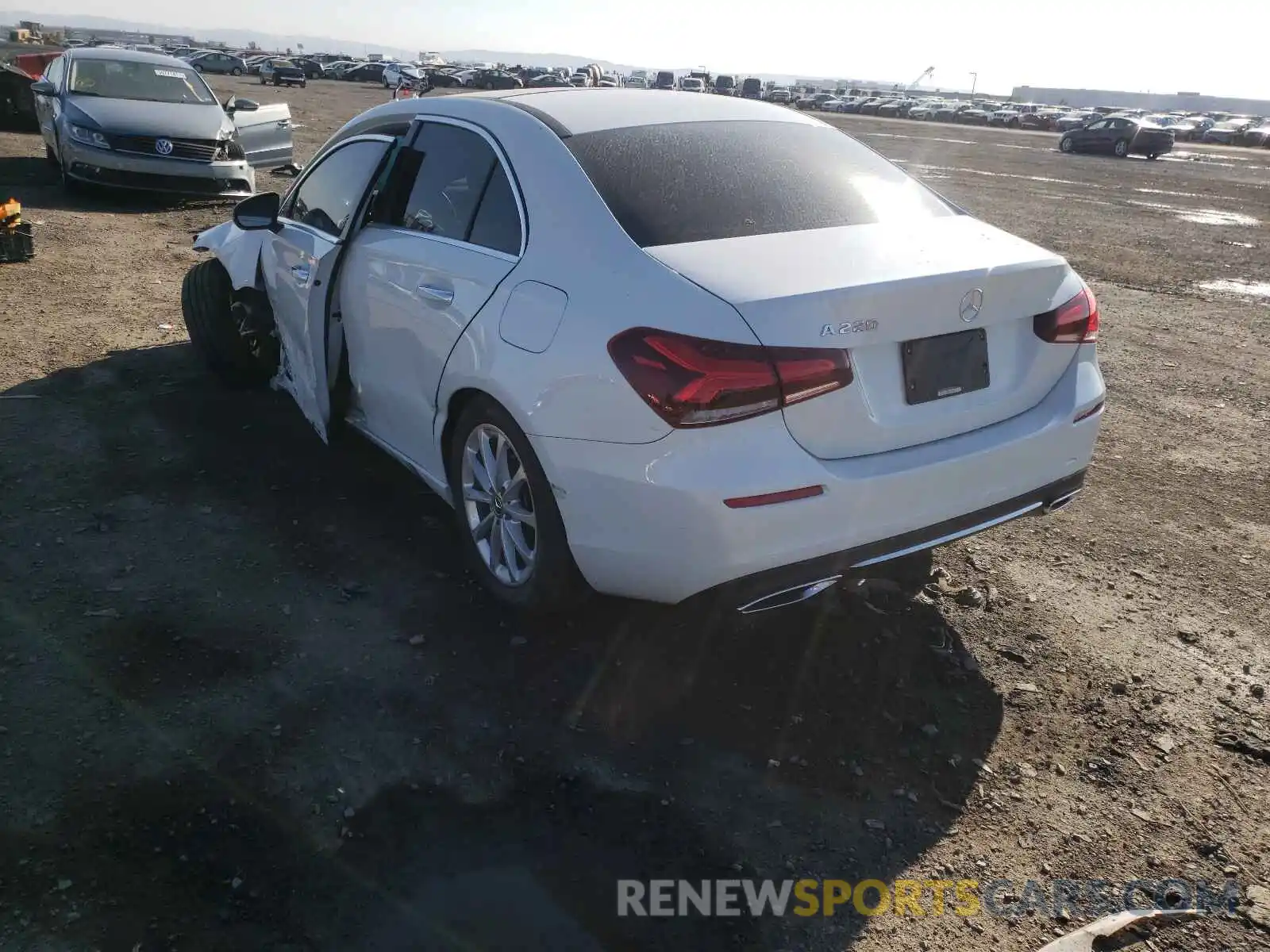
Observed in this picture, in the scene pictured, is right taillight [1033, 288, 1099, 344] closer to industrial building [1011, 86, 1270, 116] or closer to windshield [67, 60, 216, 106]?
windshield [67, 60, 216, 106]

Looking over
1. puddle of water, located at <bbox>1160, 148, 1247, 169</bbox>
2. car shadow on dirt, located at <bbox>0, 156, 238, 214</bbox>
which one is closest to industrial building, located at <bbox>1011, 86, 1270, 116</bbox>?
puddle of water, located at <bbox>1160, 148, 1247, 169</bbox>

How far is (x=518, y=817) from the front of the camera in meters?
2.71

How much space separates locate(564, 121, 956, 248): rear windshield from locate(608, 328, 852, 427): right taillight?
500mm

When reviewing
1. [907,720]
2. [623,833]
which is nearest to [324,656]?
[623,833]

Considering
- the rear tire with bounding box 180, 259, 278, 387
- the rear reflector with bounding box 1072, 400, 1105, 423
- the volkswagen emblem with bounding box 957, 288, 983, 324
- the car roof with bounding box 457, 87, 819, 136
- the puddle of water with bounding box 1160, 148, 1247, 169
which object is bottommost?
the rear tire with bounding box 180, 259, 278, 387

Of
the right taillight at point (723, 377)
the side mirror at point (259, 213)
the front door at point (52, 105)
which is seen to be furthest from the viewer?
the front door at point (52, 105)

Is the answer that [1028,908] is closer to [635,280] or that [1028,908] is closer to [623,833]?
[623,833]

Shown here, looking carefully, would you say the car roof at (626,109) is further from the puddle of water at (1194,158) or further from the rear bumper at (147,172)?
the puddle of water at (1194,158)

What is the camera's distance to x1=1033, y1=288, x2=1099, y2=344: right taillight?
3.22m

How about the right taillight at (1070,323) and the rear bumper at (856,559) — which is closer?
the rear bumper at (856,559)

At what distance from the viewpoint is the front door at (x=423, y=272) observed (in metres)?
3.49

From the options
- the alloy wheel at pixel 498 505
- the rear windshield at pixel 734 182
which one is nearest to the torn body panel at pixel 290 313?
the alloy wheel at pixel 498 505

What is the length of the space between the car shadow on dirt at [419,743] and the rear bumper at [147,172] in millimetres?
8211

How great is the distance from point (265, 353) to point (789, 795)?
13.9 ft
